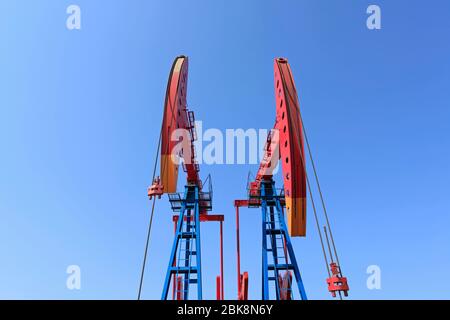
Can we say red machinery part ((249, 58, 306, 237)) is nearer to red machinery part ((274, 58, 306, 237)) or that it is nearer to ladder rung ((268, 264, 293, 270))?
red machinery part ((274, 58, 306, 237))

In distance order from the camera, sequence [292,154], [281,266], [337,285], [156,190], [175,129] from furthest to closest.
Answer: [281,266] < [175,129] < [292,154] < [156,190] < [337,285]

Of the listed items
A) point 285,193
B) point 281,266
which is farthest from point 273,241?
point 285,193

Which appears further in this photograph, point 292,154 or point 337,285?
point 292,154

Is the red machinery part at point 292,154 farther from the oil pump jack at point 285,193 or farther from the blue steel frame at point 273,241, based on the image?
the blue steel frame at point 273,241

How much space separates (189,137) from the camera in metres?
15.5

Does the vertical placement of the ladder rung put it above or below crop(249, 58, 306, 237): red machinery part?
below

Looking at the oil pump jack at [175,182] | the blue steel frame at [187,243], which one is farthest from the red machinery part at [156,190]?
the blue steel frame at [187,243]

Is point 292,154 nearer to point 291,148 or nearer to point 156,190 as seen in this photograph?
point 291,148

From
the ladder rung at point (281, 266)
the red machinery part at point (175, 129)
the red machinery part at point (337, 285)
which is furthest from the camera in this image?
the ladder rung at point (281, 266)

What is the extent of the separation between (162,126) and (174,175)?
173cm

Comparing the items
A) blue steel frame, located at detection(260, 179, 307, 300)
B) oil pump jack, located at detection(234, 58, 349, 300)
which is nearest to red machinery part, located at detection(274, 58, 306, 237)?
oil pump jack, located at detection(234, 58, 349, 300)

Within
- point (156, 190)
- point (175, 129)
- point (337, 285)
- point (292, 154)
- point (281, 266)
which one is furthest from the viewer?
point (281, 266)
